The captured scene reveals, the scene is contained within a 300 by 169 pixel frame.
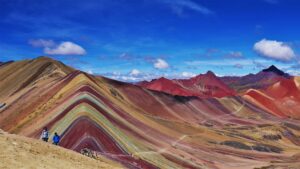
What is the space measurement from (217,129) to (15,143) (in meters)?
116

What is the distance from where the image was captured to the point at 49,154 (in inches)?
1517

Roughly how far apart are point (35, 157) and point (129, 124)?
62.3 meters

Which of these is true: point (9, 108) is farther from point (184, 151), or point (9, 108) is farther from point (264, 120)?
point (264, 120)

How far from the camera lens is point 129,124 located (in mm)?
97812

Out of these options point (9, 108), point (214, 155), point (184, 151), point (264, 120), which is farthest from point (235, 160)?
point (264, 120)

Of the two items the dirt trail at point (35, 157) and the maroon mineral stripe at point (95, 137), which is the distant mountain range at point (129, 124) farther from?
the dirt trail at point (35, 157)

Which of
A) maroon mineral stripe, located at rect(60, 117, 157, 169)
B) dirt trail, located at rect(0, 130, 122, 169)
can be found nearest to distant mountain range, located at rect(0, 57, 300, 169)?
maroon mineral stripe, located at rect(60, 117, 157, 169)

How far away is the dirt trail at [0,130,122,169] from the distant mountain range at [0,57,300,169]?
92.7 feet

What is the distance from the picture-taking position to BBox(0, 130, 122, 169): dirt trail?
32934mm

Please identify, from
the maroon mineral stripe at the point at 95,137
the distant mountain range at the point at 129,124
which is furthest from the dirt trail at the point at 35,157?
the maroon mineral stripe at the point at 95,137

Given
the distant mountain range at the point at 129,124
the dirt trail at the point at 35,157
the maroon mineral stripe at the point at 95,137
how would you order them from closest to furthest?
the dirt trail at the point at 35,157
the maroon mineral stripe at the point at 95,137
the distant mountain range at the point at 129,124

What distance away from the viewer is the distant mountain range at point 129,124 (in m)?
80.4

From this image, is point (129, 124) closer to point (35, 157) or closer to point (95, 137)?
point (95, 137)

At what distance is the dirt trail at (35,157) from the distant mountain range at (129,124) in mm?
28245
